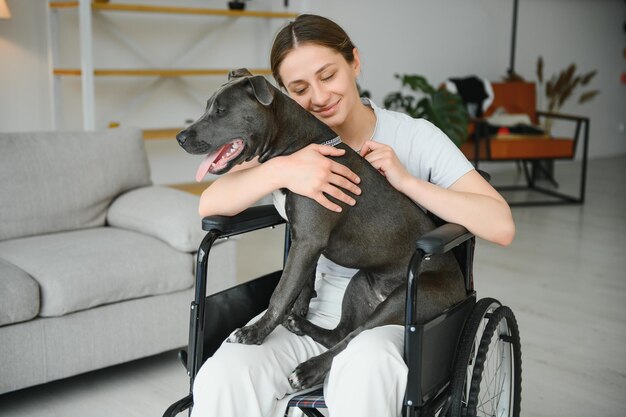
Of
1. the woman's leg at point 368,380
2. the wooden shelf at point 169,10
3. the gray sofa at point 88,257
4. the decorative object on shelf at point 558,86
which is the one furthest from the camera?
the decorative object on shelf at point 558,86

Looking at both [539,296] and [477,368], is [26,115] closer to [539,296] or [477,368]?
[539,296]

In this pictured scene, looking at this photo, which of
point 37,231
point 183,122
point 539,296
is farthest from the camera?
A: point 183,122

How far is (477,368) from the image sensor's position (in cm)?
154

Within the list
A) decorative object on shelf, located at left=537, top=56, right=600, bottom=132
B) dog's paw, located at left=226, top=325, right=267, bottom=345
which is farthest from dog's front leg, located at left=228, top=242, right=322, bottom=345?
decorative object on shelf, located at left=537, top=56, right=600, bottom=132

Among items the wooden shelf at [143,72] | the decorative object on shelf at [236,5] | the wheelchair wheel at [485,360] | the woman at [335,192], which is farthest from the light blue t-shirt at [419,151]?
the decorative object on shelf at [236,5]

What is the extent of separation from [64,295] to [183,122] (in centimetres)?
315

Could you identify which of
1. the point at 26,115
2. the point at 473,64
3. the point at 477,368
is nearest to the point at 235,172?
the point at 477,368

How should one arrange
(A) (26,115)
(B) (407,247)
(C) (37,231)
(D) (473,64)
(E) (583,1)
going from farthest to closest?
(E) (583,1) → (D) (473,64) → (A) (26,115) → (C) (37,231) → (B) (407,247)

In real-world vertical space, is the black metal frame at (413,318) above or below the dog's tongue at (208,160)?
below

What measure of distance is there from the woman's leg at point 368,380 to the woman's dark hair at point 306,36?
0.72 metres

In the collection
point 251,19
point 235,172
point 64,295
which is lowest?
point 64,295

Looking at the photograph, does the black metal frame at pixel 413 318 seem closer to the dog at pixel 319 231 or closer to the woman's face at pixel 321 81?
the dog at pixel 319 231

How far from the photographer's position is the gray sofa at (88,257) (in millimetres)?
2438

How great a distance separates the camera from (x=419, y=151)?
1.83m
